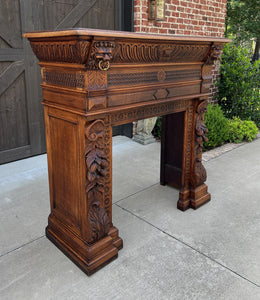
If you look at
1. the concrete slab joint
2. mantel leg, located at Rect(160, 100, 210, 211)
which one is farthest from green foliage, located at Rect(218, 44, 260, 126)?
mantel leg, located at Rect(160, 100, 210, 211)

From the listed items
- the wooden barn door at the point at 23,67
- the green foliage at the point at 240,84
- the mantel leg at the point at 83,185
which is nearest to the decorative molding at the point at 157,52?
the mantel leg at the point at 83,185

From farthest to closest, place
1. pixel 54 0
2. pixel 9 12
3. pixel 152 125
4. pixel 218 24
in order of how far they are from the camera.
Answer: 1. pixel 218 24
2. pixel 152 125
3. pixel 54 0
4. pixel 9 12

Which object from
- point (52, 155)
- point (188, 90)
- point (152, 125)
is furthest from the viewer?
point (152, 125)

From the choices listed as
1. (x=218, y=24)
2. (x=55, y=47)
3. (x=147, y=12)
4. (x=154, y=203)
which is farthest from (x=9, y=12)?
(x=218, y=24)

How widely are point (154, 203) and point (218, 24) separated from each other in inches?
169

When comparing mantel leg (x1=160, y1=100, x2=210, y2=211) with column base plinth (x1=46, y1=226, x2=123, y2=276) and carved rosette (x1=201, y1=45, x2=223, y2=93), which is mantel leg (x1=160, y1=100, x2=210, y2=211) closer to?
carved rosette (x1=201, y1=45, x2=223, y2=93)

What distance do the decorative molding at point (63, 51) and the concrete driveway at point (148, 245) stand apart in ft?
4.67

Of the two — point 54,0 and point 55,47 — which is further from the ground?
point 54,0

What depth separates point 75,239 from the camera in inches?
85.9

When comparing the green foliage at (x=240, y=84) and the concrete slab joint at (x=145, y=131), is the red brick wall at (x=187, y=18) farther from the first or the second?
the concrete slab joint at (x=145, y=131)

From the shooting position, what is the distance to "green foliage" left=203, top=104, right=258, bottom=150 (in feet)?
15.5

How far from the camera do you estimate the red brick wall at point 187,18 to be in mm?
4453

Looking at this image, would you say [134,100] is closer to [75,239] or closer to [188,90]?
[188,90]

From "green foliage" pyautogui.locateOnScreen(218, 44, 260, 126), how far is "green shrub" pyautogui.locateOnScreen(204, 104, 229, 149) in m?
0.88
